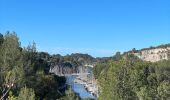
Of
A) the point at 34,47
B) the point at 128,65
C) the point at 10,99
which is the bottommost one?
the point at 10,99

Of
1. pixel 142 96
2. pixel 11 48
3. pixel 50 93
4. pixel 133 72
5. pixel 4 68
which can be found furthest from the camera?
pixel 50 93

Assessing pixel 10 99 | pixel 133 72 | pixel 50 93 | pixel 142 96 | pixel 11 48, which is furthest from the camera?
pixel 50 93

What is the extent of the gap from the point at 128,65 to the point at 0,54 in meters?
17.6

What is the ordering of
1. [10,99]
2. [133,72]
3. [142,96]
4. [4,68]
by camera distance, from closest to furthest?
1. [10,99]
2. [142,96]
3. [133,72]
4. [4,68]

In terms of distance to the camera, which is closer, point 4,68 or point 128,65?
point 128,65

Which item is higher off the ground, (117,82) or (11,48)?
(11,48)

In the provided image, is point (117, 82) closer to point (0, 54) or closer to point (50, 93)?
point (0, 54)

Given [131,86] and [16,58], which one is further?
[16,58]

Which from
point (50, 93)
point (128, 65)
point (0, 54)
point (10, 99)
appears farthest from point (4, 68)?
point (10, 99)

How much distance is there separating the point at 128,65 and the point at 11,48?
1748 centimetres

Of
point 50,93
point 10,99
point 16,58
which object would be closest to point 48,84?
point 50,93

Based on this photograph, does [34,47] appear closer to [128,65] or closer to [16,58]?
[16,58]

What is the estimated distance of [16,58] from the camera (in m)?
54.6

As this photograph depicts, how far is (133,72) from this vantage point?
42.4 metres
